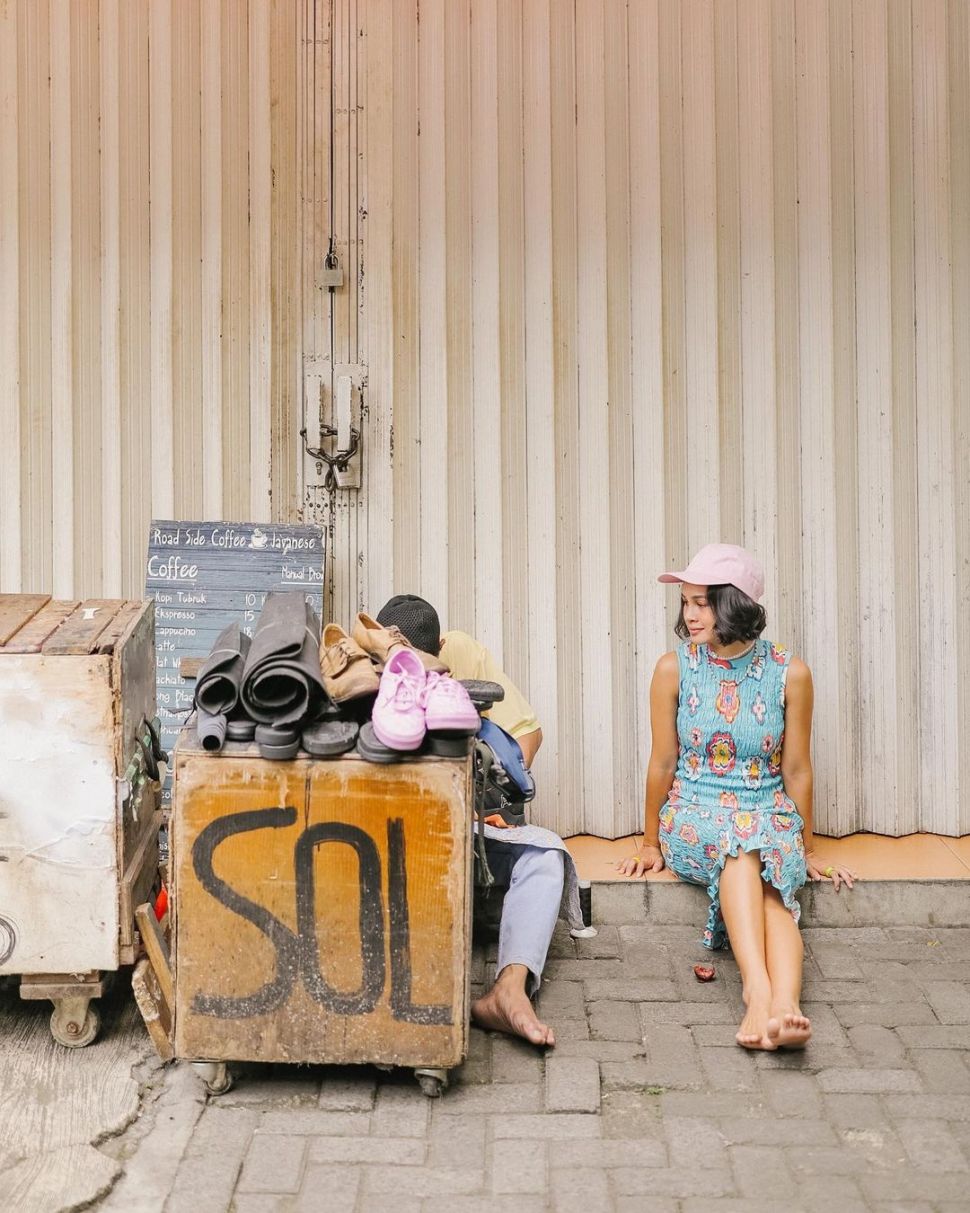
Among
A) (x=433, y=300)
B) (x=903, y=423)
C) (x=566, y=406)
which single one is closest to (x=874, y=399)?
(x=903, y=423)

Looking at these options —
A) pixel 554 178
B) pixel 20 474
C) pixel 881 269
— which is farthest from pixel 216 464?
pixel 881 269

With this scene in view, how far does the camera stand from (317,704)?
3557 mm

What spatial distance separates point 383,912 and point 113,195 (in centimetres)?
349

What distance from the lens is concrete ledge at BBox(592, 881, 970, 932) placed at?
4.89 metres

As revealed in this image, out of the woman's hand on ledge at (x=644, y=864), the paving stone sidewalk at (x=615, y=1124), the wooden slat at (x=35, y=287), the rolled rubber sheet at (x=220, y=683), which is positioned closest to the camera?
the paving stone sidewalk at (x=615, y=1124)

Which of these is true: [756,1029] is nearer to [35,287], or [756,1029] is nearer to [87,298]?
[87,298]

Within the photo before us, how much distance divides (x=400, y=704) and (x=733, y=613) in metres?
1.64

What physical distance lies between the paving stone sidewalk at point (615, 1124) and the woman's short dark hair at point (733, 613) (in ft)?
4.11

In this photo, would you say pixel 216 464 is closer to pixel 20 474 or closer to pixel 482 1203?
pixel 20 474

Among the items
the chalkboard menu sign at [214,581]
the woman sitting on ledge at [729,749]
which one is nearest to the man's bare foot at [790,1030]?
the woman sitting on ledge at [729,749]

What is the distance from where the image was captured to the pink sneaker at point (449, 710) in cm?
345

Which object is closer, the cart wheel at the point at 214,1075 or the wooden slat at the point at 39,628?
the cart wheel at the point at 214,1075

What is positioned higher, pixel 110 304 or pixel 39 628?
pixel 110 304

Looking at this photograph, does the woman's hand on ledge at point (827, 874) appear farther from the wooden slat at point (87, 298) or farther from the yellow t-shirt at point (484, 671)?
the wooden slat at point (87, 298)
